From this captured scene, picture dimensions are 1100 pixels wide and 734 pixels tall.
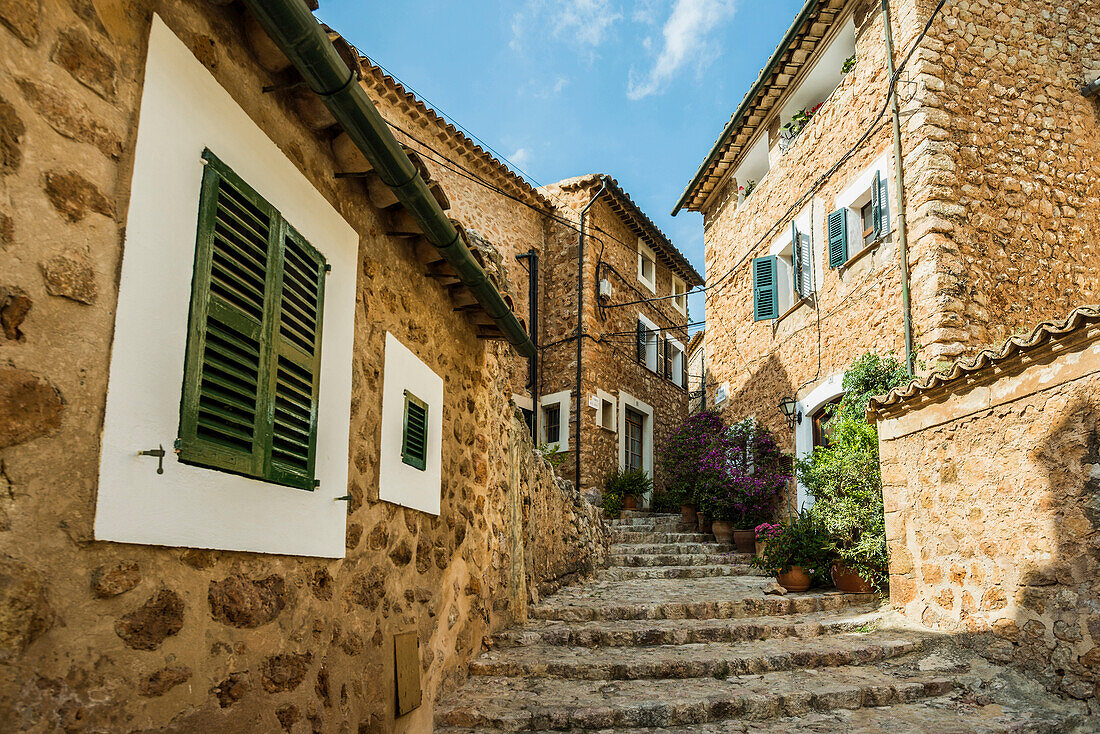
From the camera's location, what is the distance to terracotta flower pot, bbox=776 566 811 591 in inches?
325

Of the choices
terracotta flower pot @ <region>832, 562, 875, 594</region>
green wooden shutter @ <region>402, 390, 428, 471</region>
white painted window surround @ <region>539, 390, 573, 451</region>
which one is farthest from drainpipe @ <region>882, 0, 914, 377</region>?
white painted window surround @ <region>539, 390, 573, 451</region>

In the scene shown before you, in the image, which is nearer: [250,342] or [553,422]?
[250,342]

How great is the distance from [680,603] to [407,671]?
375cm

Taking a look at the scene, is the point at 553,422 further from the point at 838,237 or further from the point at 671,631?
the point at 671,631

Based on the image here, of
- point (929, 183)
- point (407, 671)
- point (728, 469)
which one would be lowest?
point (407, 671)

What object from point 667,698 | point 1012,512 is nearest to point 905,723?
point 667,698

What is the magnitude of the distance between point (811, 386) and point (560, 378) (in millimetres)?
5970

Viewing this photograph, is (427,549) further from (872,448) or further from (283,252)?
(872,448)

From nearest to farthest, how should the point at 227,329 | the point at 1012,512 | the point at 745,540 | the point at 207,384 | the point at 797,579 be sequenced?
the point at 207,384 → the point at 227,329 → the point at 1012,512 → the point at 797,579 → the point at 745,540

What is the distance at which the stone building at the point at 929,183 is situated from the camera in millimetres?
8273

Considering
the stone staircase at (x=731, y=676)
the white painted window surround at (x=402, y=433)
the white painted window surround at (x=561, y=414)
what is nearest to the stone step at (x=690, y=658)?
the stone staircase at (x=731, y=676)

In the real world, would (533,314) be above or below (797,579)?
above

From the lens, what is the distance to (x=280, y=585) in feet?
9.10

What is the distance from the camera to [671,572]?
9.77 meters
